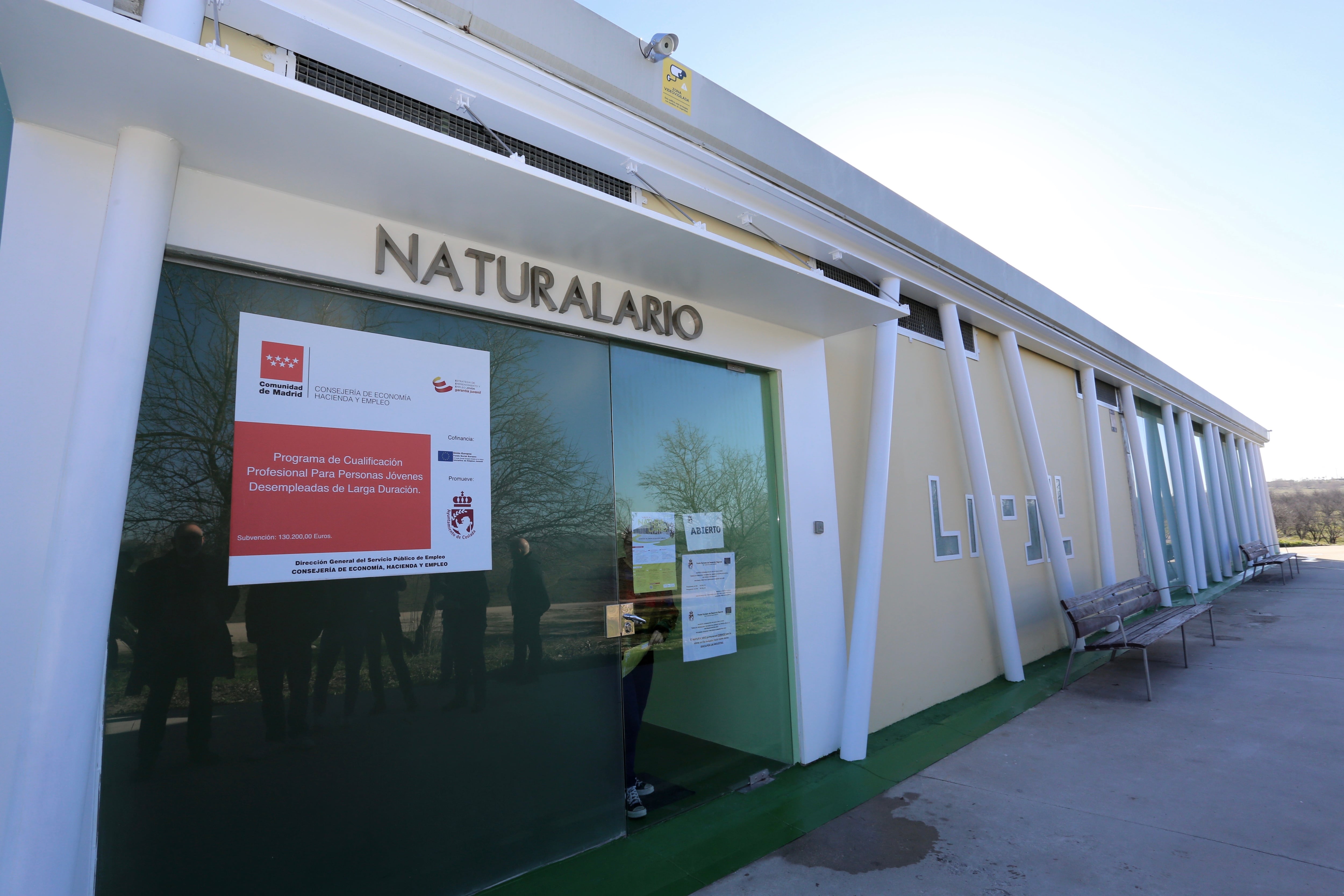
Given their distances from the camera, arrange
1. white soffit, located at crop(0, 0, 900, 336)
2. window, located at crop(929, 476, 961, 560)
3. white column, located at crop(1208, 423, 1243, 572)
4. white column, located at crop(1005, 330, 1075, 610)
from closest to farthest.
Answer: white soffit, located at crop(0, 0, 900, 336) < window, located at crop(929, 476, 961, 560) < white column, located at crop(1005, 330, 1075, 610) < white column, located at crop(1208, 423, 1243, 572)

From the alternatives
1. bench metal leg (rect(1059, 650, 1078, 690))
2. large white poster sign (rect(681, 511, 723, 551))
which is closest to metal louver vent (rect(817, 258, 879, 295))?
large white poster sign (rect(681, 511, 723, 551))

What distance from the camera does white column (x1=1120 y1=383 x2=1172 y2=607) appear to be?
11711mm

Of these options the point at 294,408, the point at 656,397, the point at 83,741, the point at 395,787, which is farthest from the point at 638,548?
the point at 83,741

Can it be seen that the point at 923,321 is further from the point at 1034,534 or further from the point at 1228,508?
the point at 1228,508

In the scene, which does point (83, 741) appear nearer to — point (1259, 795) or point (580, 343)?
point (580, 343)

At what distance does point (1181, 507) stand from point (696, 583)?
13.6m

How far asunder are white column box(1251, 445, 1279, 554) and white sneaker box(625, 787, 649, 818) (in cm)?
2692

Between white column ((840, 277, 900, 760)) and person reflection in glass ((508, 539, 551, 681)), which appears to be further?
white column ((840, 277, 900, 760))

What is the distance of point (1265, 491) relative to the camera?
78.2 ft

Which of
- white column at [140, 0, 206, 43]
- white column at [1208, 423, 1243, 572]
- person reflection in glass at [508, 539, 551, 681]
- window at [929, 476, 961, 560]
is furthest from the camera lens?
white column at [1208, 423, 1243, 572]

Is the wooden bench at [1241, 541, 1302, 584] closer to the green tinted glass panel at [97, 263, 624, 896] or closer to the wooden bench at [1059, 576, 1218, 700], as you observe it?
the wooden bench at [1059, 576, 1218, 700]

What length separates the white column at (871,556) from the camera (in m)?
5.16

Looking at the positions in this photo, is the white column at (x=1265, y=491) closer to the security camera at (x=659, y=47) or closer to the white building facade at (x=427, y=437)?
the white building facade at (x=427, y=437)

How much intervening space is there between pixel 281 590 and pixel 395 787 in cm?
104
